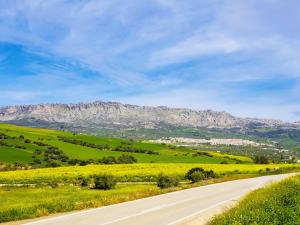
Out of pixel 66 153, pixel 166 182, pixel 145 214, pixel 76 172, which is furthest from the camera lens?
pixel 66 153

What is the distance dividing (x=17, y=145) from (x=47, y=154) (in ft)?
46.0

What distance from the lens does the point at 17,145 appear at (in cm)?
15488

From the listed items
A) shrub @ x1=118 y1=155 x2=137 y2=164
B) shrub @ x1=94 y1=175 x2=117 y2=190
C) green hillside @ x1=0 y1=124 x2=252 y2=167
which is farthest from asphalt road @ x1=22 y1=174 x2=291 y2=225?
shrub @ x1=118 y1=155 x2=137 y2=164

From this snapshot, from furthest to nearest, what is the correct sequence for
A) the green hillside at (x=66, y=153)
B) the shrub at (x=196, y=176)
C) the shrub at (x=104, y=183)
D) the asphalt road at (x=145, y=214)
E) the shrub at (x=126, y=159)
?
the shrub at (x=126, y=159)
the green hillside at (x=66, y=153)
the shrub at (x=196, y=176)
the shrub at (x=104, y=183)
the asphalt road at (x=145, y=214)

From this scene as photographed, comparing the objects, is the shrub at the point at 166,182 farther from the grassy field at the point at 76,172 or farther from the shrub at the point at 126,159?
the shrub at the point at 126,159

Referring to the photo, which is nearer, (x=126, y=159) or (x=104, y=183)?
(x=104, y=183)

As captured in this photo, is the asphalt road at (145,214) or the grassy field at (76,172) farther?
the grassy field at (76,172)

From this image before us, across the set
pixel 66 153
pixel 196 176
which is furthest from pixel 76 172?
pixel 66 153

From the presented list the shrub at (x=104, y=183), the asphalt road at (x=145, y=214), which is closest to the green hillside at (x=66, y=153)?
the shrub at (x=104, y=183)

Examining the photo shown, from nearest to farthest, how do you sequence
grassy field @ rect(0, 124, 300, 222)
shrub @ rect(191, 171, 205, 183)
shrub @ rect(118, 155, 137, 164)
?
grassy field @ rect(0, 124, 300, 222)
shrub @ rect(191, 171, 205, 183)
shrub @ rect(118, 155, 137, 164)

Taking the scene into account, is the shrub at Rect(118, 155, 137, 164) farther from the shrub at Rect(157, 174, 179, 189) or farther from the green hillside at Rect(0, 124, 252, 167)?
the shrub at Rect(157, 174, 179, 189)

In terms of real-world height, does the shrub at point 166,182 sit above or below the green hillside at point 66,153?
below

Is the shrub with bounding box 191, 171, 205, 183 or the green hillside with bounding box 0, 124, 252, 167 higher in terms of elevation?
the green hillside with bounding box 0, 124, 252, 167

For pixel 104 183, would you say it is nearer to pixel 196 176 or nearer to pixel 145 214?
pixel 196 176
